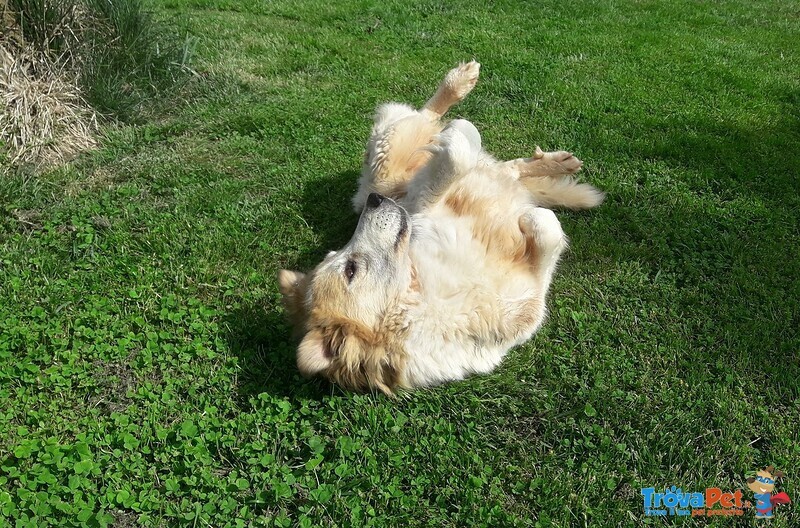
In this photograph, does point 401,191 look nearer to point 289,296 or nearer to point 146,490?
point 289,296

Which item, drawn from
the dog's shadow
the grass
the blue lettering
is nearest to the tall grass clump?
the grass

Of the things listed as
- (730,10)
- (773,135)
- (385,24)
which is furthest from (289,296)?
(730,10)

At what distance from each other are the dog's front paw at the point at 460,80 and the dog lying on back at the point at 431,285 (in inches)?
47.3

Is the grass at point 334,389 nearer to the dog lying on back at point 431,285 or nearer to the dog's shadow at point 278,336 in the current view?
the dog's shadow at point 278,336

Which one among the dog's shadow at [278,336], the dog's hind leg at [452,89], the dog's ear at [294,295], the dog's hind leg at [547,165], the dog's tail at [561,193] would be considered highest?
the dog's hind leg at [452,89]

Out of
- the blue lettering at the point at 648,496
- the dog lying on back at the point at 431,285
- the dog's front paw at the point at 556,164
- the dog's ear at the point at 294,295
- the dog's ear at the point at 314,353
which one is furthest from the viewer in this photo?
the dog's front paw at the point at 556,164

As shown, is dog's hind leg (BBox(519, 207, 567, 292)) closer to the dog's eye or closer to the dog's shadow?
the dog's eye

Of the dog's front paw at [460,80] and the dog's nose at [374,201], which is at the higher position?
the dog's front paw at [460,80]

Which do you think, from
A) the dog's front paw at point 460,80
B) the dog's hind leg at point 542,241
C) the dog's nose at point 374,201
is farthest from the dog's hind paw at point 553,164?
the dog's nose at point 374,201

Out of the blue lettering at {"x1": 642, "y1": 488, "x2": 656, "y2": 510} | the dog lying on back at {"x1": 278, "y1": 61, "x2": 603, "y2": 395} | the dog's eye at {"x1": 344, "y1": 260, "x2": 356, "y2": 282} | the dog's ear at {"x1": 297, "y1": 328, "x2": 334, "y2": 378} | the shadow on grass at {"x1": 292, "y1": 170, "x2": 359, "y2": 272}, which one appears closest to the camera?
the blue lettering at {"x1": 642, "y1": 488, "x2": 656, "y2": 510}

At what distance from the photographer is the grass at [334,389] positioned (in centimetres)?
273

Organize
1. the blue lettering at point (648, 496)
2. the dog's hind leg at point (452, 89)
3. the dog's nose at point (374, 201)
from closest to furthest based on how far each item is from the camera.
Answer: the blue lettering at point (648, 496)
the dog's nose at point (374, 201)
the dog's hind leg at point (452, 89)

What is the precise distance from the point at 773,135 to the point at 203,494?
619cm

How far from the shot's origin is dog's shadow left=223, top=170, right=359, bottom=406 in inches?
129
